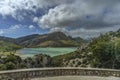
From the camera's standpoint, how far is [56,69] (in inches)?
797

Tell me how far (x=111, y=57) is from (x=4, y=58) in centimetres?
1630

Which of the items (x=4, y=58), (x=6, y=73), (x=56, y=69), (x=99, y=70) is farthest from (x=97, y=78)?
(x=4, y=58)

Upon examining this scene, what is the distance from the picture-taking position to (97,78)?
1948 cm

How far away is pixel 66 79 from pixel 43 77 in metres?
1.75

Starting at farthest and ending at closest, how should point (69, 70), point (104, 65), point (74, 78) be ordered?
point (104, 65)
point (69, 70)
point (74, 78)

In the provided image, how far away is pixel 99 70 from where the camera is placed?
20.5 metres

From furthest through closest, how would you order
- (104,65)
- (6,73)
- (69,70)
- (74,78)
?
(104,65) < (69,70) < (74,78) < (6,73)

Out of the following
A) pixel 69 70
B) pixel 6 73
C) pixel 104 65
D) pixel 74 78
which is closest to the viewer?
pixel 6 73

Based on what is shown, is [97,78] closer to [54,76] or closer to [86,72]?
[86,72]

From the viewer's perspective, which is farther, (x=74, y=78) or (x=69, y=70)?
(x=69, y=70)

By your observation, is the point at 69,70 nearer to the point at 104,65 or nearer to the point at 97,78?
the point at 97,78

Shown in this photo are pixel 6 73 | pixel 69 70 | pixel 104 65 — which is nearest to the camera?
pixel 6 73

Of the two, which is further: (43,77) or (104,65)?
(104,65)

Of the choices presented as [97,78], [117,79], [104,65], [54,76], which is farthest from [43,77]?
[104,65]
